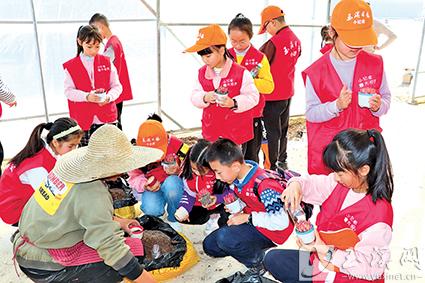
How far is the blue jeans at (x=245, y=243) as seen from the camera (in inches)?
78.2

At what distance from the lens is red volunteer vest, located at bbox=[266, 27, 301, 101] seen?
2926mm

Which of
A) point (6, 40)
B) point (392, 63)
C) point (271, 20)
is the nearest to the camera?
point (271, 20)

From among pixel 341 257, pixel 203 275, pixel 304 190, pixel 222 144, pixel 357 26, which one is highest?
pixel 357 26

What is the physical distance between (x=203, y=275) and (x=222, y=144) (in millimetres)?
726

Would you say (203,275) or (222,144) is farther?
(203,275)

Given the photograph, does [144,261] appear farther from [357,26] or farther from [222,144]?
[357,26]

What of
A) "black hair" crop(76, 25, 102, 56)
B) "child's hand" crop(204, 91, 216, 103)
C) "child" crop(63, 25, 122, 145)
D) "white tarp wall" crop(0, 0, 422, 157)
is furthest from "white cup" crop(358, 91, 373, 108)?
"white tarp wall" crop(0, 0, 422, 157)

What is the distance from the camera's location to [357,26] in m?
1.75

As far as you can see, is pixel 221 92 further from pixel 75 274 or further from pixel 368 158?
pixel 75 274

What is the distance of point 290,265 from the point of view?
174cm

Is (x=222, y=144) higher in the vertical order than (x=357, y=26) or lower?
lower

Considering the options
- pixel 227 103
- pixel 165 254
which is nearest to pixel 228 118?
pixel 227 103

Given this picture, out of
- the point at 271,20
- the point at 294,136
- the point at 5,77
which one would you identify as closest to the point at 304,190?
the point at 271,20

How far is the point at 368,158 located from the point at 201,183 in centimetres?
111
